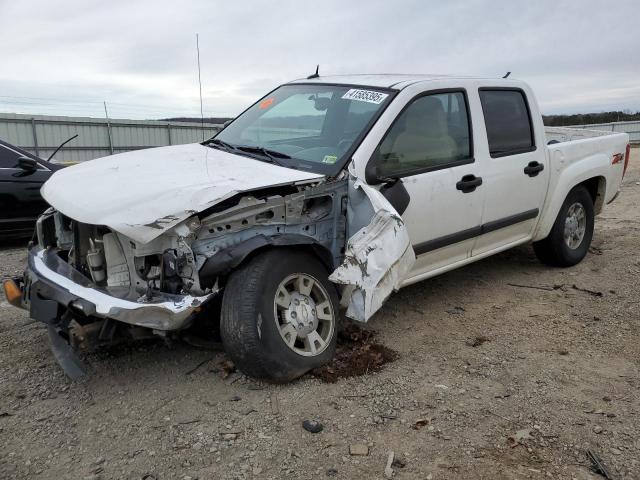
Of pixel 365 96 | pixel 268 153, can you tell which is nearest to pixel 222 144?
pixel 268 153

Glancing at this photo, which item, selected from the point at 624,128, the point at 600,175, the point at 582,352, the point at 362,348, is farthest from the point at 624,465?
the point at 624,128

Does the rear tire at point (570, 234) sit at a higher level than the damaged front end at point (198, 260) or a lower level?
lower

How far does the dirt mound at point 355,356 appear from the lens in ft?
11.4

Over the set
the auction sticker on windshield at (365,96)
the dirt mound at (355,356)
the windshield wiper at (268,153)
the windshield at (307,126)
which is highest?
the auction sticker on windshield at (365,96)

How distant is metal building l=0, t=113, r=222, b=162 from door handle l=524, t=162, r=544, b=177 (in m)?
10.8

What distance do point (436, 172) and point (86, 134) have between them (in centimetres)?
1536

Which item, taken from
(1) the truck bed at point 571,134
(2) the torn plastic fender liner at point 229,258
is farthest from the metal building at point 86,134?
(2) the torn plastic fender liner at point 229,258

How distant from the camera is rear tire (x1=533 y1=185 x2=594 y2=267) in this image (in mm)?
5574

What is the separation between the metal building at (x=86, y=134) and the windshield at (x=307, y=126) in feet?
34.2

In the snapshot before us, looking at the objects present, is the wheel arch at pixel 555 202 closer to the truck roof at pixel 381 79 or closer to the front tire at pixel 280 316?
the truck roof at pixel 381 79

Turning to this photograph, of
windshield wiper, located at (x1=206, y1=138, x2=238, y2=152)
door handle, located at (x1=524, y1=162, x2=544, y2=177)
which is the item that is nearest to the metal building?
windshield wiper, located at (x1=206, y1=138, x2=238, y2=152)

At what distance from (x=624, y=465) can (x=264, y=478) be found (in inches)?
64.7

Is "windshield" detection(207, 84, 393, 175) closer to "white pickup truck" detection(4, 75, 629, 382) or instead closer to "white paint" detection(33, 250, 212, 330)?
"white pickup truck" detection(4, 75, 629, 382)

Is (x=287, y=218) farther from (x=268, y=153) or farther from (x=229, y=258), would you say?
(x=268, y=153)
